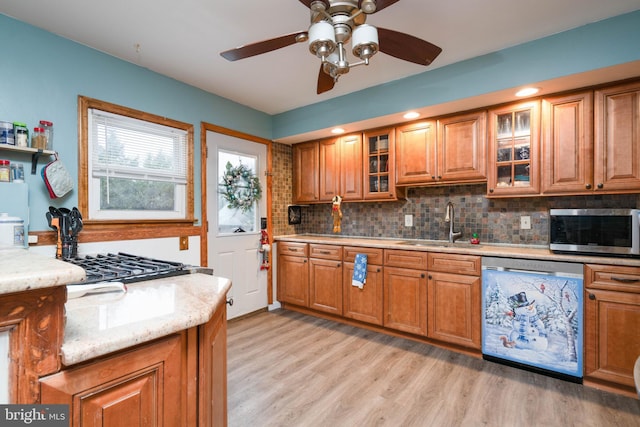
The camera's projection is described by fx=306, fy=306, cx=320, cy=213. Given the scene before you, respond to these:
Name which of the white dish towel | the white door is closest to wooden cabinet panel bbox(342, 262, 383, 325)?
the white dish towel

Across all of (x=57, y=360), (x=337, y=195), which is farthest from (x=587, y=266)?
(x=57, y=360)

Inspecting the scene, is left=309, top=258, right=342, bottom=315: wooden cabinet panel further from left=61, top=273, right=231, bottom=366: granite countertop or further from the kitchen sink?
left=61, top=273, right=231, bottom=366: granite countertop

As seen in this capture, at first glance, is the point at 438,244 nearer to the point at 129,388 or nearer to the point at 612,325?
the point at 612,325

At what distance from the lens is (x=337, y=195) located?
3.69 metres

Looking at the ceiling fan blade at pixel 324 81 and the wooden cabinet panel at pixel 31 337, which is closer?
the wooden cabinet panel at pixel 31 337

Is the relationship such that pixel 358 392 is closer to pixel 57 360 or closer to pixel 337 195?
pixel 57 360

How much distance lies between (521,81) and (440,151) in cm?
84

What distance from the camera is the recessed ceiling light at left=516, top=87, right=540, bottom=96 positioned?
234 cm

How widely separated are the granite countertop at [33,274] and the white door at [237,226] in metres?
2.46

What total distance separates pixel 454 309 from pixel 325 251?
1429mm

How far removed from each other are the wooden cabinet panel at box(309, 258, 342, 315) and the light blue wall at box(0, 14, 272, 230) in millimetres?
2205

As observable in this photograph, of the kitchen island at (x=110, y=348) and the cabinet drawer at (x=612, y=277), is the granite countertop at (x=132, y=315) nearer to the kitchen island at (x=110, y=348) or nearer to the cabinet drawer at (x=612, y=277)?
the kitchen island at (x=110, y=348)

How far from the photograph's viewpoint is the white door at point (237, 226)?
3.29m

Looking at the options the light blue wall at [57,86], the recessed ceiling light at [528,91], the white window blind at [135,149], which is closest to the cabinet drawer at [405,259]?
the recessed ceiling light at [528,91]
